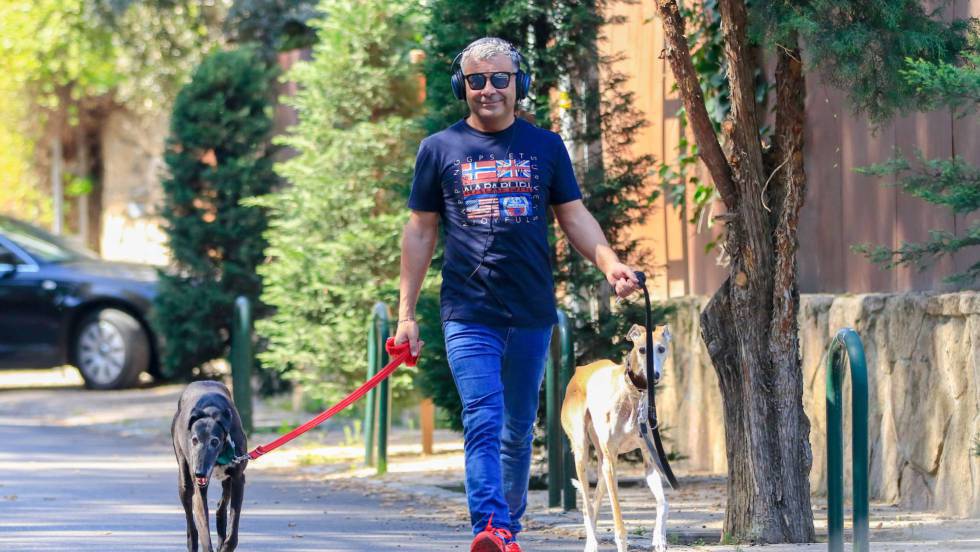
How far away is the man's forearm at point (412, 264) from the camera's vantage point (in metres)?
6.18

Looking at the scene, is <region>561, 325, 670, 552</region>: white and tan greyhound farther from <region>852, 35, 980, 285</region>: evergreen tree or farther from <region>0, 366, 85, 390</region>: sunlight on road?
<region>0, 366, 85, 390</region>: sunlight on road

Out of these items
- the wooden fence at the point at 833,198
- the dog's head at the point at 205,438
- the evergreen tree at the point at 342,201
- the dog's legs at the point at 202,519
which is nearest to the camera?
the dog's head at the point at 205,438

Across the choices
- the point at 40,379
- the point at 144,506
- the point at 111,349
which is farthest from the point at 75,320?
the point at 144,506

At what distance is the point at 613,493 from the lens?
6723mm

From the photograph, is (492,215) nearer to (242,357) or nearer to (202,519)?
(202,519)

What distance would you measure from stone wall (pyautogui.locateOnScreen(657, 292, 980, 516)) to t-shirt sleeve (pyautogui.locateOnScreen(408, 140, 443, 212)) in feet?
9.75

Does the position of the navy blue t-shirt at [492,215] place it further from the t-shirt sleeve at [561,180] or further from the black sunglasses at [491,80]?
the black sunglasses at [491,80]

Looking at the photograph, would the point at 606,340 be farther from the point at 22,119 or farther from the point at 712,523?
the point at 22,119

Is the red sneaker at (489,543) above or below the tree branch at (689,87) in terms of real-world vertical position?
below

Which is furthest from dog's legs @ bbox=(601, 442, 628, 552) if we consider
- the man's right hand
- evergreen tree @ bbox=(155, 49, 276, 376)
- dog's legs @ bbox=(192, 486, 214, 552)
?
evergreen tree @ bbox=(155, 49, 276, 376)

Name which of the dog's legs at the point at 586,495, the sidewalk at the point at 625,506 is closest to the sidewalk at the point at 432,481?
the sidewalk at the point at 625,506

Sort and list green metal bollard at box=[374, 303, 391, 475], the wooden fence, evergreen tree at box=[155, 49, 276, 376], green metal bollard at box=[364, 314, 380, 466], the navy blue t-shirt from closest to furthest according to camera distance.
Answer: the navy blue t-shirt → the wooden fence → green metal bollard at box=[374, 303, 391, 475] → green metal bollard at box=[364, 314, 380, 466] → evergreen tree at box=[155, 49, 276, 376]

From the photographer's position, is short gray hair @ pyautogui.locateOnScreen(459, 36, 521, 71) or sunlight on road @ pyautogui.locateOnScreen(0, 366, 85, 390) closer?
short gray hair @ pyautogui.locateOnScreen(459, 36, 521, 71)

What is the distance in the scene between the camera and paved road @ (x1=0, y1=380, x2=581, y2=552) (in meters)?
7.66
